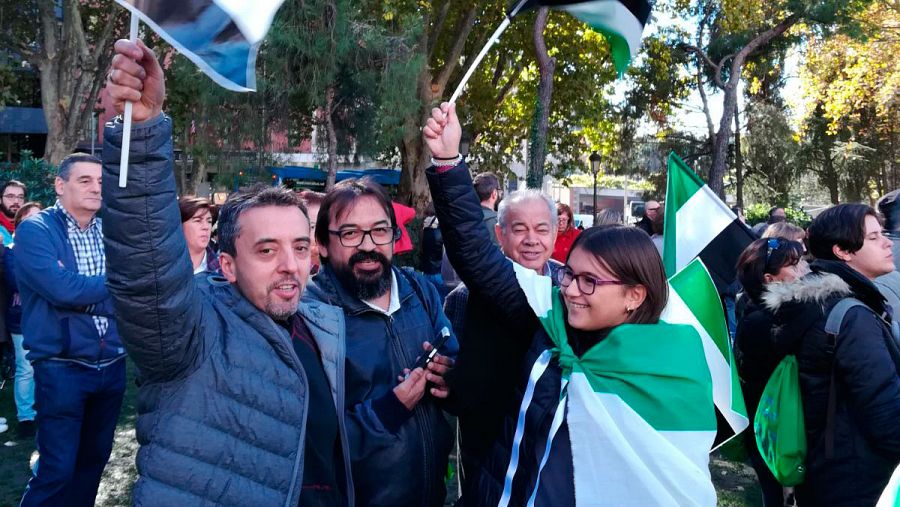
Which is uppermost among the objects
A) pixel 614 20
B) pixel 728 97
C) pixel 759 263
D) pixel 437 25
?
pixel 437 25

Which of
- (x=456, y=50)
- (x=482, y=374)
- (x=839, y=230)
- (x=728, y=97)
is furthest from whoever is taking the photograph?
(x=728, y=97)

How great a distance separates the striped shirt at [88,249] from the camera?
396 cm

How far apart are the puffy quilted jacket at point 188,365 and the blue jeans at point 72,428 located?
7.01ft

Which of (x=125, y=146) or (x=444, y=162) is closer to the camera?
(x=125, y=146)

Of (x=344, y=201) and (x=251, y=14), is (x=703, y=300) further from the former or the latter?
(x=251, y=14)

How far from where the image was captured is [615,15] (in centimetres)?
278

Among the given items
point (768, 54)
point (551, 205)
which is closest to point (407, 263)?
point (551, 205)

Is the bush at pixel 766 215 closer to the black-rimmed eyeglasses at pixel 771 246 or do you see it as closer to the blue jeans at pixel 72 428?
the black-rimmed eyeglasses at pixel 771 246

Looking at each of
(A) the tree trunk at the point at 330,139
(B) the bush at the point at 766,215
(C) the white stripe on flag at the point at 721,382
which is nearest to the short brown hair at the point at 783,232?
(C) the white stripe on flag at the point at 721,382

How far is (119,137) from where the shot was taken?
64.2 inches

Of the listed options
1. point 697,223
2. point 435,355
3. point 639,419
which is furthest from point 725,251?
point 639,419

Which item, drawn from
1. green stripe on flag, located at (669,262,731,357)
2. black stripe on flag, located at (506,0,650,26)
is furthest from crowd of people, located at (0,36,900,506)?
black stripe on flag, located at (506,0,650,26)

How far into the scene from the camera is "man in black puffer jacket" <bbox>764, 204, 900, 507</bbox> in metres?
2.86

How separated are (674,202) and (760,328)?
2.20ft
